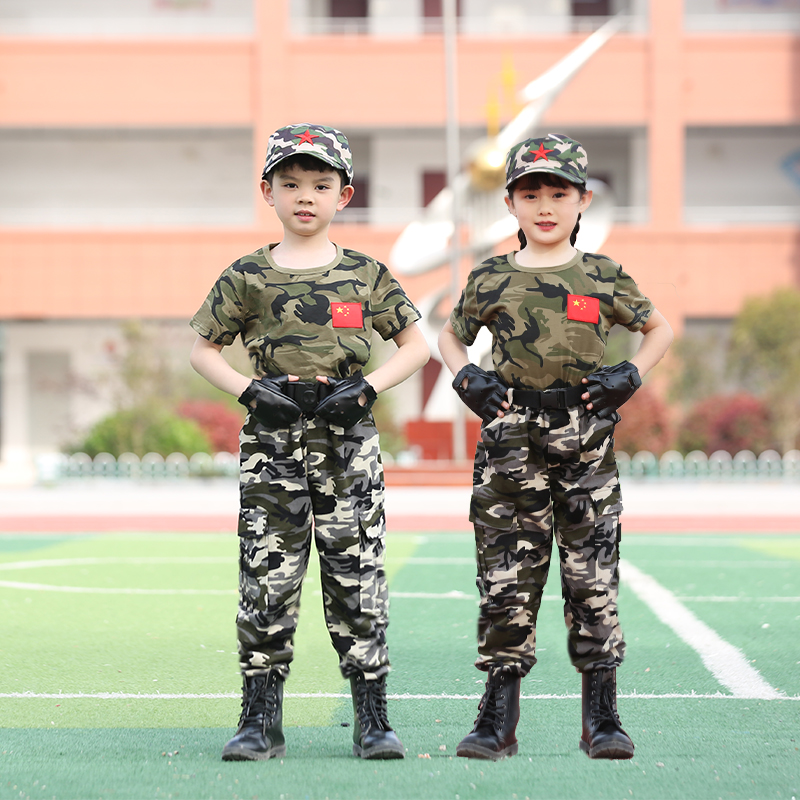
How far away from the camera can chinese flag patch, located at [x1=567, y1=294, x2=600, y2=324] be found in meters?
3.69

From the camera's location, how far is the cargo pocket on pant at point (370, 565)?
3666 millimetres

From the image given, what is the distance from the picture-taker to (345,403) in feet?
11.6

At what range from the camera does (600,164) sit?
3303cm

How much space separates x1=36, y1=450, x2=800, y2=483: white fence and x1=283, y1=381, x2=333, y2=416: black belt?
1569cm

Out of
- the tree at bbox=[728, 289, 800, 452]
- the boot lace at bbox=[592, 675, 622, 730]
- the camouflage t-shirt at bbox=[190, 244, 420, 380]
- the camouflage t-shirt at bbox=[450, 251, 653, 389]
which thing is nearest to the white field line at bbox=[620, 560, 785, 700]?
the boot lace at bbox=[592, 675, 622, 730]

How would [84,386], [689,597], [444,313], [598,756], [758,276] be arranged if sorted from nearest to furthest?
[598,756], [689,597], [84,386], [444,313], [758,276]

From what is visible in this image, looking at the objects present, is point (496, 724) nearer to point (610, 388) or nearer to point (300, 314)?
point (610, 388)

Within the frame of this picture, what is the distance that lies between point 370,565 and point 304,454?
43 centimetres

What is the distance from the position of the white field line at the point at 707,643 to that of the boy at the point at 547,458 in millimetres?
1217

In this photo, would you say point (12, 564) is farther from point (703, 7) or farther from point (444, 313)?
point (703, 7)

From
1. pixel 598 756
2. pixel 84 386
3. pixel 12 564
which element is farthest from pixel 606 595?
pixel 84 386

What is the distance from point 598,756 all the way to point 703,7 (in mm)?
32122

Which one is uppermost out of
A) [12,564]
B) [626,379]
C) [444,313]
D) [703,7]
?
[703,7]

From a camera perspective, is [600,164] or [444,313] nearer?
[444,313]
